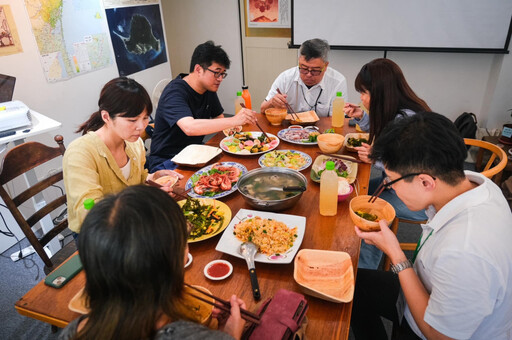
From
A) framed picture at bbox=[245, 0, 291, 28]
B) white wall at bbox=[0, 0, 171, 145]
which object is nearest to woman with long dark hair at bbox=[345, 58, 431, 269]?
white wall at bbox=[0, 0, 171, 145]

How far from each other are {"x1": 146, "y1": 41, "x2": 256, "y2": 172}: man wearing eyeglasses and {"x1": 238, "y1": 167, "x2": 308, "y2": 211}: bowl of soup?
63 cm

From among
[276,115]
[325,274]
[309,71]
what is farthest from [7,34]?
[325,274]

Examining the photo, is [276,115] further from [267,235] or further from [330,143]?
[267,235]

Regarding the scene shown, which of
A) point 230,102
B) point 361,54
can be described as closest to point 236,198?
point 361,54

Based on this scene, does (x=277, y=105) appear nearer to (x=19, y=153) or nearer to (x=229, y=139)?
(x=229, y=139)

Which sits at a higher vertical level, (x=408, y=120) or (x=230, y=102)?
(x=408, y=120)

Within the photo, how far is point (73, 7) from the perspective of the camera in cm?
320

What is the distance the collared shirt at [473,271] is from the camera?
3.19ft

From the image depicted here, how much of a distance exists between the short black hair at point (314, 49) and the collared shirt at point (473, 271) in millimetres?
1828

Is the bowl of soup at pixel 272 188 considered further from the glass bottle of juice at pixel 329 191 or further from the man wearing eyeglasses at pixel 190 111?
the man wearing eyeglasses at pixel 190 111

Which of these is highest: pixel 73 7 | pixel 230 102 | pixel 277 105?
pixel 73 7

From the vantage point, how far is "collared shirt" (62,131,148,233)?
154cm

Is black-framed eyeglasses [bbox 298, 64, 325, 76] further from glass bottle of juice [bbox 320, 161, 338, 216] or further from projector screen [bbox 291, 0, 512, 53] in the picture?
projector screen [bbox 291, 0, 512, 53]

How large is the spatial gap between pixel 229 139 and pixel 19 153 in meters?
1.24
